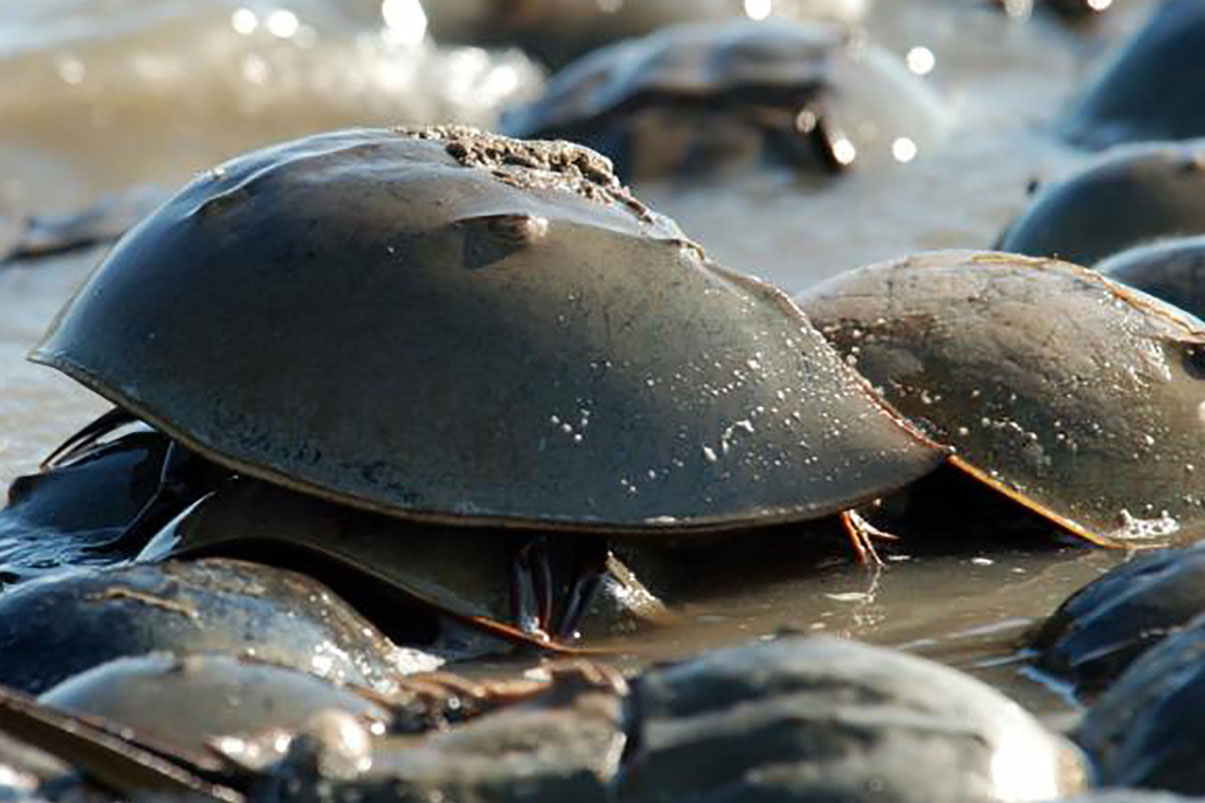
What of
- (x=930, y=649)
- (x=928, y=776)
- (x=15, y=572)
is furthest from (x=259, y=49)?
(x=928, y=776)

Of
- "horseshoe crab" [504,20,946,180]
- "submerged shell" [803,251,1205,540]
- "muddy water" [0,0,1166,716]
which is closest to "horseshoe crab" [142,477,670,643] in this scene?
"submerged shell" [803,251,1205,540]

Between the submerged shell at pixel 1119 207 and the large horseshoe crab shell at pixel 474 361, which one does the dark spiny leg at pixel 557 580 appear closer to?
the large horseshoe crab shell at pixel 474 361

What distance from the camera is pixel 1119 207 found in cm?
475

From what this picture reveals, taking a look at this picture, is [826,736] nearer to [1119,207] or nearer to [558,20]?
[1119,207]

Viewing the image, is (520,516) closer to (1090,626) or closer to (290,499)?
(290,499)

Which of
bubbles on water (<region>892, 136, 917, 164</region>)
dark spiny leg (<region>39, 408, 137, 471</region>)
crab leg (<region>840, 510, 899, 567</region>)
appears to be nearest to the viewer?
crab leg (<region>840, 510, 899, 567</region>)

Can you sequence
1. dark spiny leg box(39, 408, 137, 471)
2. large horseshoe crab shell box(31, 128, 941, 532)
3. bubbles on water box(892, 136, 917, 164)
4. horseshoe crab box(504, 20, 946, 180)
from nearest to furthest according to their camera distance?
large horseshoe crab shell box(31, 128, 941, 532) → dark spiny leg box(39, 408, 137, 471) → horseshoe crab box(504, 20, 946, 180) → bubbles on water box(892, 136, 917, 164)

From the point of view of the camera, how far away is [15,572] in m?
3.19

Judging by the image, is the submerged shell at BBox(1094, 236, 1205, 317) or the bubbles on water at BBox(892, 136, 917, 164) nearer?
the submerged shell at BBox(1094, 236, 1205, 317)

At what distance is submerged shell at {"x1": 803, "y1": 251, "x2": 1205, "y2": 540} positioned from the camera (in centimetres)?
325

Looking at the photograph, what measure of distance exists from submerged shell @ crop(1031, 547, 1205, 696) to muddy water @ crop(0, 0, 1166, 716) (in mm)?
1909

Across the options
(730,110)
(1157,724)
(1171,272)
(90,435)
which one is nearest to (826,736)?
(1157,724)

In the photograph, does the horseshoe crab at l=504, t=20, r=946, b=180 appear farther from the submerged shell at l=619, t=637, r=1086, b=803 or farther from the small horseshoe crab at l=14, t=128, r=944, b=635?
the submerged shell at l=619, t=637, r=1086, b=803

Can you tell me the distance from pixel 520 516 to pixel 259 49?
5.27 meters
